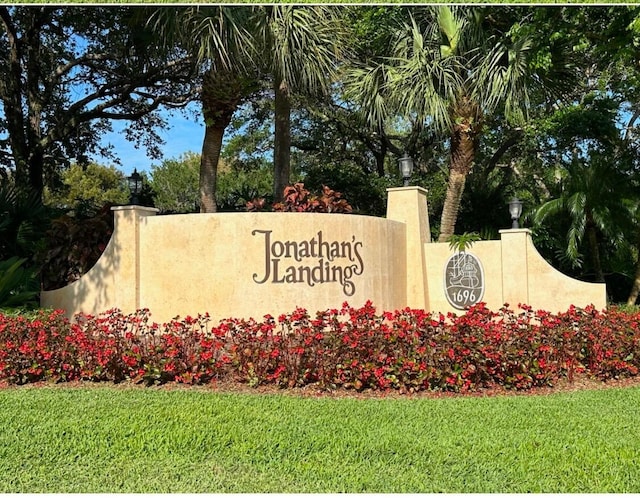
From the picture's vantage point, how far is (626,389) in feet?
22.9

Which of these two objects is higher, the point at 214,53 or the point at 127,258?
the point at 214,53

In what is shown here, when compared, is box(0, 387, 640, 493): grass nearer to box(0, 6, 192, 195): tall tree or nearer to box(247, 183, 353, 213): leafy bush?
box(247, 183, 353, 213): leafy bush

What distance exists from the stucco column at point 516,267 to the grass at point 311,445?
5.12m

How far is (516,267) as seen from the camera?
11352 millimetres

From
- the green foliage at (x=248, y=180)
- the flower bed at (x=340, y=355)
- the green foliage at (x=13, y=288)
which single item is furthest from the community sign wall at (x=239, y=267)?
the green foliage at (x=248, y=180)

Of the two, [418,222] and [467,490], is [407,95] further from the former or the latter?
[467,490]

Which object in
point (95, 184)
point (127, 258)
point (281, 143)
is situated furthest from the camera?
point (95, 184)

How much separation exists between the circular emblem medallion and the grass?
17.9 ft

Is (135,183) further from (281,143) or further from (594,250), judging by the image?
(594,250)

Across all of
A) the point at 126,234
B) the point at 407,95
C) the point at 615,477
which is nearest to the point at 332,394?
the point at 615,477

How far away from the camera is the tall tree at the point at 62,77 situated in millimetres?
16453

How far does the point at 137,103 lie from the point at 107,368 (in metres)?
14.4

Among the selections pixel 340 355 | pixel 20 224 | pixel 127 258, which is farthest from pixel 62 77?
pixel 340 355

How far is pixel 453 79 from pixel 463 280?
420cm
